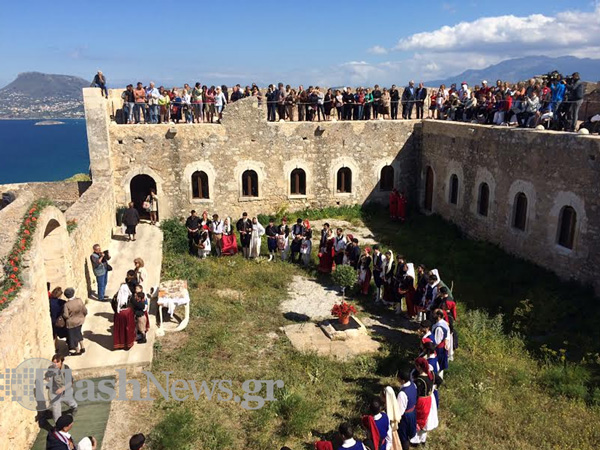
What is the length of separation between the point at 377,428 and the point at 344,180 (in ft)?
48.5

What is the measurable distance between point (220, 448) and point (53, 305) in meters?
4.21

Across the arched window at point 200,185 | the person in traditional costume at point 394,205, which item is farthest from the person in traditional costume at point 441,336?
the arched window at point 200,185

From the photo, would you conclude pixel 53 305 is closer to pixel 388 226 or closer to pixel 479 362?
pixel 479 362

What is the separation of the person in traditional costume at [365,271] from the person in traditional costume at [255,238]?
12.4 feet

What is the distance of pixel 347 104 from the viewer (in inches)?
806

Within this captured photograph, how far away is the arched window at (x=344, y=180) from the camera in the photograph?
20.8 meters

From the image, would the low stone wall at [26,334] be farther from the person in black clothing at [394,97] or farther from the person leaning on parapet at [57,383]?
the person in black clothing at [394,97]

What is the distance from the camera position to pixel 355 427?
831 cm

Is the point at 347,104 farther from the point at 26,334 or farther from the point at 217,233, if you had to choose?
the point at 26,334

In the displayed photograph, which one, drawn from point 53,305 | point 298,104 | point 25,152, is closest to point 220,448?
point 53,305

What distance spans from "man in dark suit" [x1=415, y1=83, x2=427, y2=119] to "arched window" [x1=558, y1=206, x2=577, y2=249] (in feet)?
29.9

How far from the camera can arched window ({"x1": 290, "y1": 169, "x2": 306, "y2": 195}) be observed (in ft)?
66.9

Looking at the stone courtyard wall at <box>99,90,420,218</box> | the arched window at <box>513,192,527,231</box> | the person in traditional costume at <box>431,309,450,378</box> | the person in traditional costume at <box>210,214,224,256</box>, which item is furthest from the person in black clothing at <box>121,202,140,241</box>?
the arched window at <box>513,192,527,231</box>

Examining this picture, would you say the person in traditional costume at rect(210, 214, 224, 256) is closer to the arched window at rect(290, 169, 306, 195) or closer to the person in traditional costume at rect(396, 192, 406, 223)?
the arched window at rect(290, 169, 306, 195)
